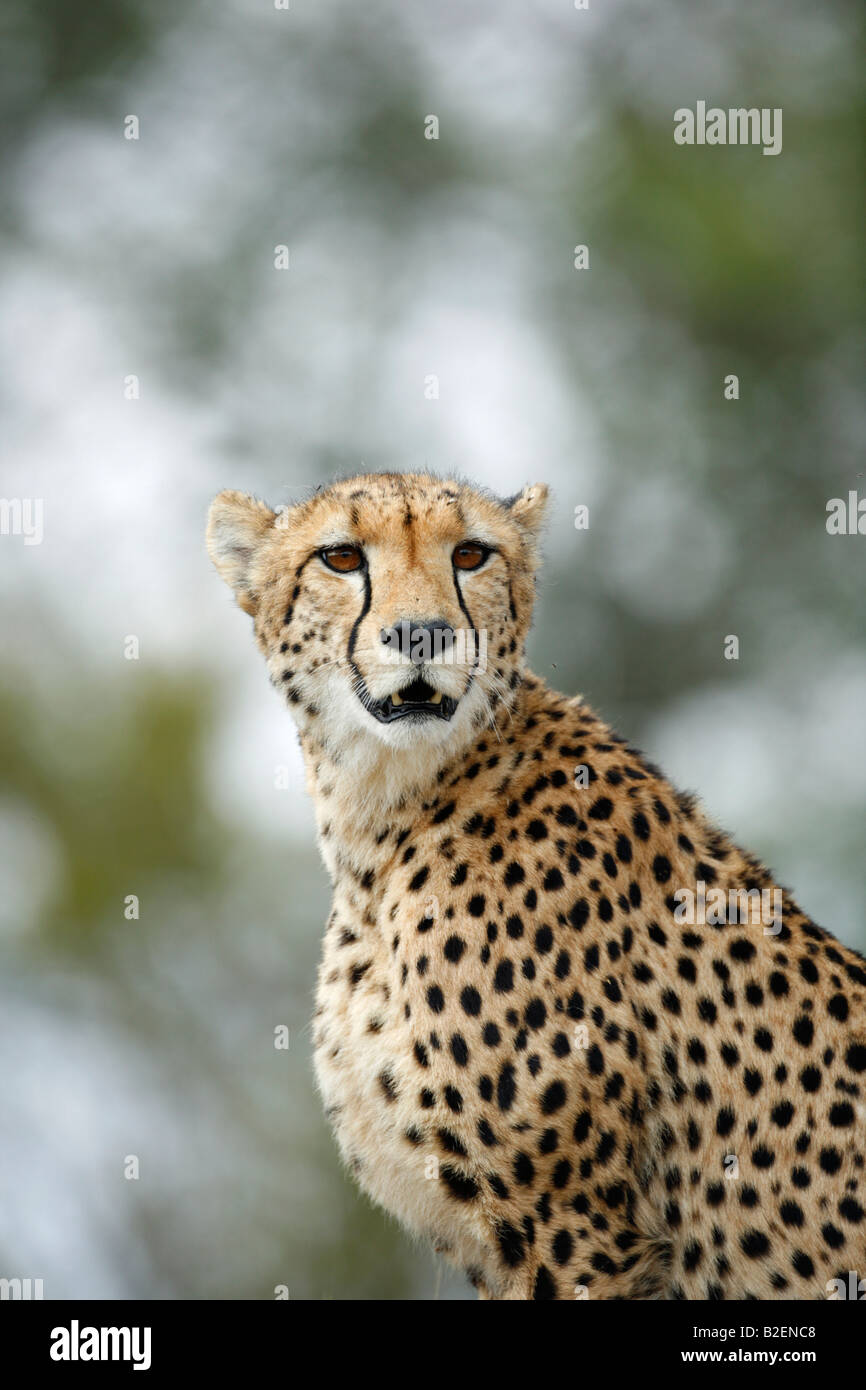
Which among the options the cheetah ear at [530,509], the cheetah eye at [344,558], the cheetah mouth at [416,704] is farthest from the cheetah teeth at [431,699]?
the cheetah ear at [530,509]

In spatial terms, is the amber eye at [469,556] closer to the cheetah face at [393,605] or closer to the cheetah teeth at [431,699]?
the cheetah face at [393,605]

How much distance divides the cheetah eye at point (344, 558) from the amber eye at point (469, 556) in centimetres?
36

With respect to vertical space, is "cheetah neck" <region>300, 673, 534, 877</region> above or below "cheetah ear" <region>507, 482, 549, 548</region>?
below

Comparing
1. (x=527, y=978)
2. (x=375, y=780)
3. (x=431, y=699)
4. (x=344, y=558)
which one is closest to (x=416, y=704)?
(x=431, y=699)

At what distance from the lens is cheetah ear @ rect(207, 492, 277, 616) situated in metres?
7.67

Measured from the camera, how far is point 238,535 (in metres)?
7.70

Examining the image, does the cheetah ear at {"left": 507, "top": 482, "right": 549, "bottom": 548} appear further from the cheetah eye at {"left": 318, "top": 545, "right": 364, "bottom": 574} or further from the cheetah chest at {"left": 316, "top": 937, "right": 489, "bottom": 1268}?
the cheetah chest at {"left": 316, "top": 937, "right": 489, "bottom": 1268}

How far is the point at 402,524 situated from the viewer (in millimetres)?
6988

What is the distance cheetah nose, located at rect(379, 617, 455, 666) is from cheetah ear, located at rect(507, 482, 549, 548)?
112 cm

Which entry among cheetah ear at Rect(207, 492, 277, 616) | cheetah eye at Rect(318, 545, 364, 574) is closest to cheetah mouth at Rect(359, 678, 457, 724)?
cheetah eye at Rect(318, 545, 364, 574)

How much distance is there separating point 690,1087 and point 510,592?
6.39 ft
